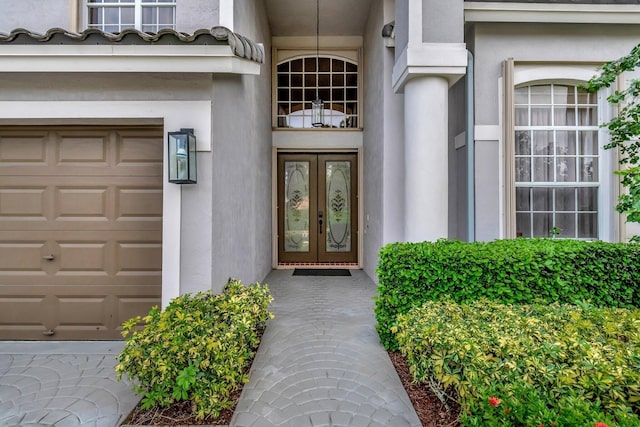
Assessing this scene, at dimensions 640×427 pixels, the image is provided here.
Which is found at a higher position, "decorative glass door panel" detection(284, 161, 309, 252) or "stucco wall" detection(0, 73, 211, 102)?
"stucco wall" detection(0, 73, 211, 102)

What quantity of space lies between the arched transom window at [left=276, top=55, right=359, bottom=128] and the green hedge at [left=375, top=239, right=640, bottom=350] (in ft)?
16.7

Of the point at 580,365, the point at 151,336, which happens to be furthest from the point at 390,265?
the point at 151,336

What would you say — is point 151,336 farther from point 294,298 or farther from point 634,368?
point 634,368

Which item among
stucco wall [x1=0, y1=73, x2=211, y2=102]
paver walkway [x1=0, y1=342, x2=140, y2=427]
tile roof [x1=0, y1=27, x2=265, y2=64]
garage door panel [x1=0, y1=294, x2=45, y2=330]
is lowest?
paver walkway [x1=0, y1=342, x2=140, y2=427]

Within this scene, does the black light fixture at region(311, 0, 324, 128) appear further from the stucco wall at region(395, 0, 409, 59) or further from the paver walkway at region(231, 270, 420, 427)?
the paver walkway at region(231, 270, 420, 427)

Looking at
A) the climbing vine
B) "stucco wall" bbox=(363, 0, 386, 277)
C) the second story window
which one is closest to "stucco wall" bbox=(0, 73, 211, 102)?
the second story window

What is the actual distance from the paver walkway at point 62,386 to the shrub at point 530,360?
2.44 metres

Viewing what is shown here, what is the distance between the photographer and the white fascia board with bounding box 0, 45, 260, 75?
3244 millimetres

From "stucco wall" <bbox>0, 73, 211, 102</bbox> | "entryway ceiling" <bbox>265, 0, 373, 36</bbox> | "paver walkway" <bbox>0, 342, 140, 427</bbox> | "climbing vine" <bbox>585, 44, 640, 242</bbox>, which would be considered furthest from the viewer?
"entryway ceiling" <bbox>265, 0, 373, 36</bbox>

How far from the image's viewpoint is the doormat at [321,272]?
6.88m

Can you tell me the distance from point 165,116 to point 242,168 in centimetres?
134

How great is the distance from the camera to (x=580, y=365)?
1892 millimetres

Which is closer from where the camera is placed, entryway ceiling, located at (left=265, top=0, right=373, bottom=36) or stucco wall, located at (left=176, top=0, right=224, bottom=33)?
stucco wall, located at (left=176, top=0, right=224, bottom=33)

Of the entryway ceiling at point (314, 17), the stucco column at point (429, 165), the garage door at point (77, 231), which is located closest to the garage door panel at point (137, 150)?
the garage door at point (77, 231)
